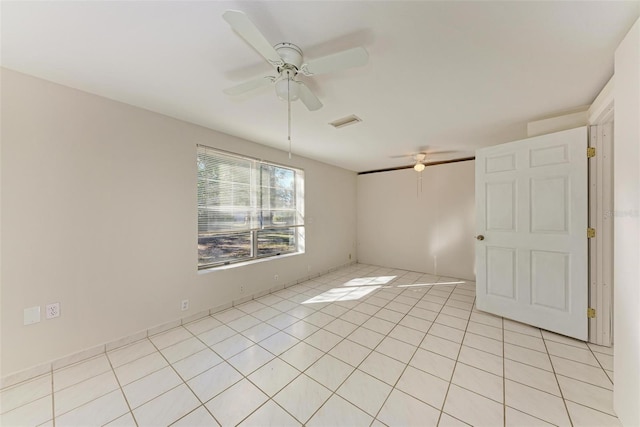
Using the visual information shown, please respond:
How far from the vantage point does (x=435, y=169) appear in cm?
468

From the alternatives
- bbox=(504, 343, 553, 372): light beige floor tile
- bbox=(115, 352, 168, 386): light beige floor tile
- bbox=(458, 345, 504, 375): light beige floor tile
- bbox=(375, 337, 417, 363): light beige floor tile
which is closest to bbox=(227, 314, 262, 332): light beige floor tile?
bbox=(115, 352, 168, 386): light beige floor tile

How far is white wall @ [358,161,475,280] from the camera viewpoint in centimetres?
438

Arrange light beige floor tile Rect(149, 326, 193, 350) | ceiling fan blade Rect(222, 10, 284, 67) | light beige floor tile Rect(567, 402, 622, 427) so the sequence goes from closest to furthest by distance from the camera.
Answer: ceiling fan blade Rect(222, 10, 284, 67), light beige floor tile Rect(567, 402, 622, 427), light beige floor tile Rect(149, 326, 193, 350)

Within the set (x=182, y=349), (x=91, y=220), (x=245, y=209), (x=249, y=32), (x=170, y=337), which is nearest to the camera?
(x=249, y=32)

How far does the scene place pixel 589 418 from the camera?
4.66 ft

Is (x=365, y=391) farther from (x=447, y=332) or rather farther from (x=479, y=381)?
(x=447, y=332)

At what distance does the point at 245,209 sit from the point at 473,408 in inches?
124

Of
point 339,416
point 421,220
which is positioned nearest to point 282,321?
point 339,416

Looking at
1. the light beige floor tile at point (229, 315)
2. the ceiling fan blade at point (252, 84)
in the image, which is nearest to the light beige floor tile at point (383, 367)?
the light beige floor tile at point (229, 315)

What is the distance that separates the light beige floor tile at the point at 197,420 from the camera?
1.41 metres

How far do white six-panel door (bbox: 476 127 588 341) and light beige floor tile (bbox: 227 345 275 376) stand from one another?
268 cm

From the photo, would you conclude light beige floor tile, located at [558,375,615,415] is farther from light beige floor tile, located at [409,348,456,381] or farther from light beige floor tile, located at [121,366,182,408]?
light beige floor tile, located at [121,366,182,408]

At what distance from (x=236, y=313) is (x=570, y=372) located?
129 inches

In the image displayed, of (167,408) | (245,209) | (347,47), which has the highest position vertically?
(347,47)
